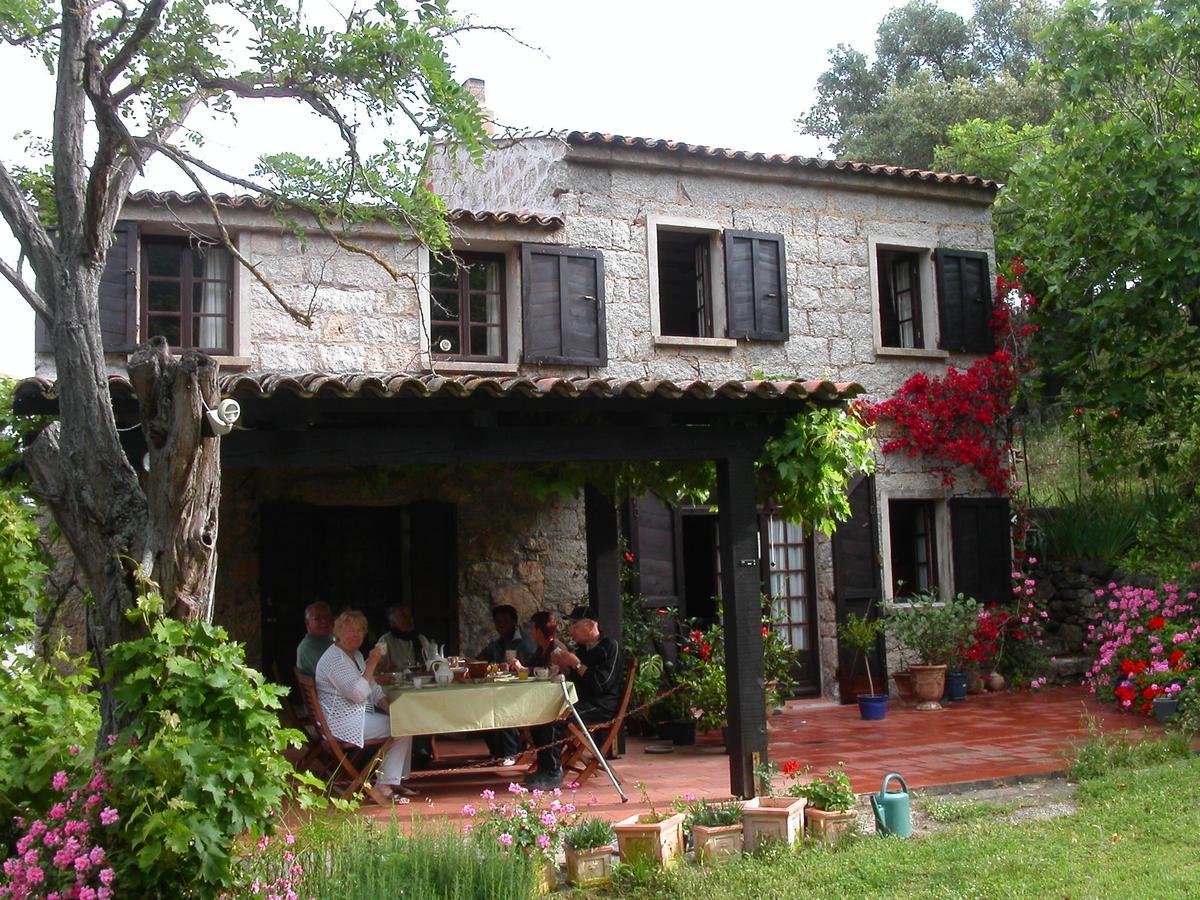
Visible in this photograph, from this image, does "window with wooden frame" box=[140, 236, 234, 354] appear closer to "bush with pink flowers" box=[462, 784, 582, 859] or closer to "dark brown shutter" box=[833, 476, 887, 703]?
"bush with pink flowers" box=[462, 784, 582, 859]

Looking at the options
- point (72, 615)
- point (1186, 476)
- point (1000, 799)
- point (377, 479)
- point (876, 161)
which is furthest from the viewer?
point (876, 161)


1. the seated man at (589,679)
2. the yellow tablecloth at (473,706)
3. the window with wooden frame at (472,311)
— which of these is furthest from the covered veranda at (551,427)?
the window with wooden frame at (472,311)

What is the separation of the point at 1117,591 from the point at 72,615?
28.8 ft

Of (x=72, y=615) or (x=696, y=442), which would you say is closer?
(x=696, y=442)

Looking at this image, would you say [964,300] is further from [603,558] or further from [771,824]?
[771,824]

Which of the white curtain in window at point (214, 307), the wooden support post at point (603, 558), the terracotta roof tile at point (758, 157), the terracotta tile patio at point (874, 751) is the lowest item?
the terracotta tile patio at point (874, 751)

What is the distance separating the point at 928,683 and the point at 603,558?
3866 millimetres

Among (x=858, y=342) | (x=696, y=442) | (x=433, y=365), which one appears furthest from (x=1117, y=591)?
(x=433, y=365)

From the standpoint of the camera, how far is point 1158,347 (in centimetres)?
1077

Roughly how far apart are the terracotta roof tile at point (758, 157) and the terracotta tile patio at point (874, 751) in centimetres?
531

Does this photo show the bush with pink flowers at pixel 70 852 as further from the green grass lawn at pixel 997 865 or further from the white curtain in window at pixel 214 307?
the white curtain in window at pixel 214 307

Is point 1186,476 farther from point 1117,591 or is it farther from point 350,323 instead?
point 350,323

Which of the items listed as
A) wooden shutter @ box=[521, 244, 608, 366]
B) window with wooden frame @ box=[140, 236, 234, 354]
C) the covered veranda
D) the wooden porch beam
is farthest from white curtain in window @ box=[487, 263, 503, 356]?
the wooden porch beam

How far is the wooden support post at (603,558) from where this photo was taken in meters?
9.23
